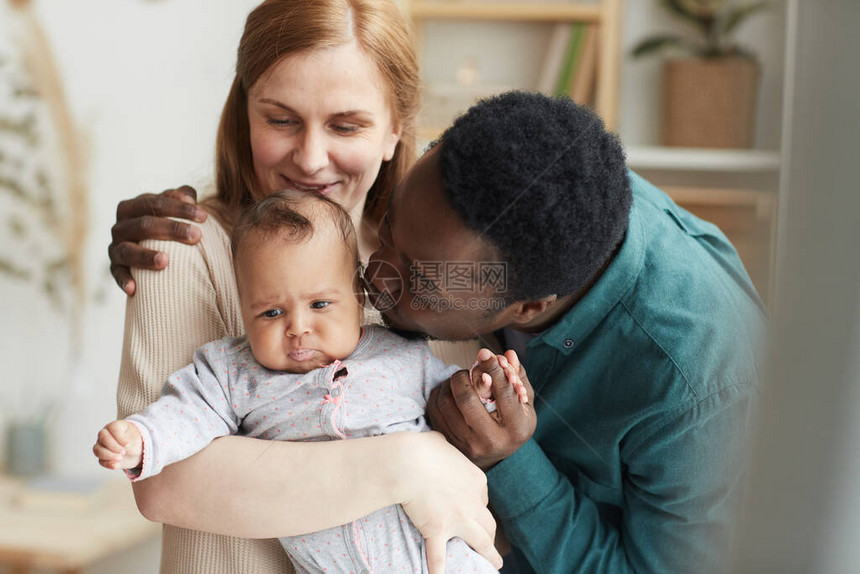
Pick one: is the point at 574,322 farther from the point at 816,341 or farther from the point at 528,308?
the point at 816,341

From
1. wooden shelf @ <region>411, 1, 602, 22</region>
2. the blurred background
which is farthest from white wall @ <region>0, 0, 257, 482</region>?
wooden shelf @ <region>411, 1, 602, 22</region>

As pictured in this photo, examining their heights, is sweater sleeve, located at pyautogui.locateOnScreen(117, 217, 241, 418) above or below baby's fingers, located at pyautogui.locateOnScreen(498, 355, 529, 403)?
above

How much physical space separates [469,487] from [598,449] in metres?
0.12

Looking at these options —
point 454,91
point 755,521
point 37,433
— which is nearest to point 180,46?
point 454,91

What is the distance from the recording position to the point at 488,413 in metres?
0.61

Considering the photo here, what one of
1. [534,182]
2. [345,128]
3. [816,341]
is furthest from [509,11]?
[816,341]

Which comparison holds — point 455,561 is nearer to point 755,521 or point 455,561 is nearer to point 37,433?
point 755,521

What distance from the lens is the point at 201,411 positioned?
60 centimetres

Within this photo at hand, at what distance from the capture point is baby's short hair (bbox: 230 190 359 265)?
1.99ft

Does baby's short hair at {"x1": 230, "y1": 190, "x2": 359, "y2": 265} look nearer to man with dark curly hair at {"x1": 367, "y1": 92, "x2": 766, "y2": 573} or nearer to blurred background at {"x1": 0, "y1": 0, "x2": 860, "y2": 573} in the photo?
man with dark curly hair at {"x1": 367, "y1": 92, "x2": 766, "y2": 573}

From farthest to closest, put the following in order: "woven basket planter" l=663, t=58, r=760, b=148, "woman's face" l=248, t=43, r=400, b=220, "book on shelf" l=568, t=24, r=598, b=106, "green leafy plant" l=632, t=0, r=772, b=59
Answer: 1. "book on shelf" l=568, t=24, r=598, b=106
2. "woven basket planter" l=663, t=58, r=760, b=148
3. "woman's face" l=248, t=43, r=400, b=220
4. "green leafy plant" l=632, t=0, r=772, b=59

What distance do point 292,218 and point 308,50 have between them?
0.55 feet

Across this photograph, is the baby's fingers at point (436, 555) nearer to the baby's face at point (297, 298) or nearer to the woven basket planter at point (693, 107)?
the baby's face at point (297, 298)
